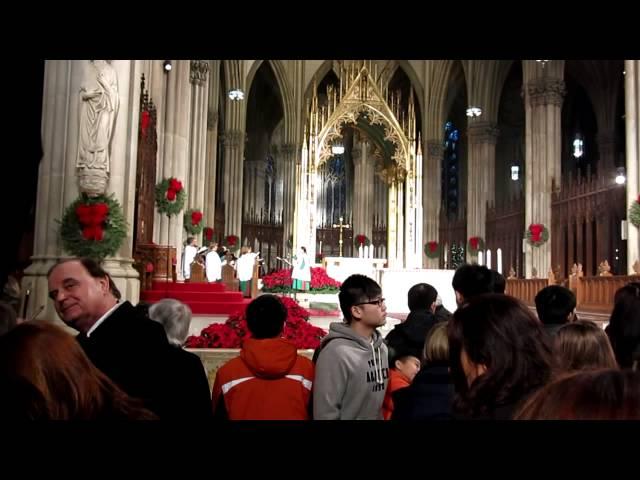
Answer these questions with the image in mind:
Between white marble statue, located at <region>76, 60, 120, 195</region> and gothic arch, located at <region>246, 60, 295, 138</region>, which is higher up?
gothic arch, located at <region>246, 60, 295, 138</region>

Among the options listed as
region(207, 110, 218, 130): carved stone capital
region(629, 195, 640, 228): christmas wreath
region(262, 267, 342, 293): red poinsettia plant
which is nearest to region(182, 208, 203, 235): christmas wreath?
region(262, 267, 342, 293): red poinsettia plant

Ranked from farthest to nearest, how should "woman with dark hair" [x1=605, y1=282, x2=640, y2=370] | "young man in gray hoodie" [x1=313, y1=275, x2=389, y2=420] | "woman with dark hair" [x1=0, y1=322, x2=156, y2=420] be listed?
"woman with dark hair" [x1=605, y1=282, x2=640, y2=370] < "young man in gray hoodie" [x1=313, y1=275, x2=389, y2=420] < "woman with dark hair" [x1=0, y1=322, x2=156, y2=420]

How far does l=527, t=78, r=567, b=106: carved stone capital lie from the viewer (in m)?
19.9

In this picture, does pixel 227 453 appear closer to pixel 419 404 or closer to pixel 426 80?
pixel 419 404

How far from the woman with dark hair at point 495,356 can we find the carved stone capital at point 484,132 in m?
24.6

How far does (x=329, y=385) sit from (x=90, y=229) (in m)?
5.61

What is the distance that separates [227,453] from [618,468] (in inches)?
31.5

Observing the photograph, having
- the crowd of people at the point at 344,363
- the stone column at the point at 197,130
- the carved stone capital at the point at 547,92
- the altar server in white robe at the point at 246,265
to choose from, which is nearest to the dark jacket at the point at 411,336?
the crowd of people at the point at 344,363

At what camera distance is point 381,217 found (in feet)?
105

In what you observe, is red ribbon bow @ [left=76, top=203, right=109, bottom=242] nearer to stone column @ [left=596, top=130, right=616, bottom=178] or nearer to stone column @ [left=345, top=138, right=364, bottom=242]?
stone column @ [left=345, top=138, right=364, bottom=242]

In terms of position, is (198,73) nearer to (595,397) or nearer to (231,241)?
(231,241)

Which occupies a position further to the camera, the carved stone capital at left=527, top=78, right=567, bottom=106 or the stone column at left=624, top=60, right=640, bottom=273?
the carved stone capital at left=527, top=78, right=567, bottom=106

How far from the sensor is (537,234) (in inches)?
738
